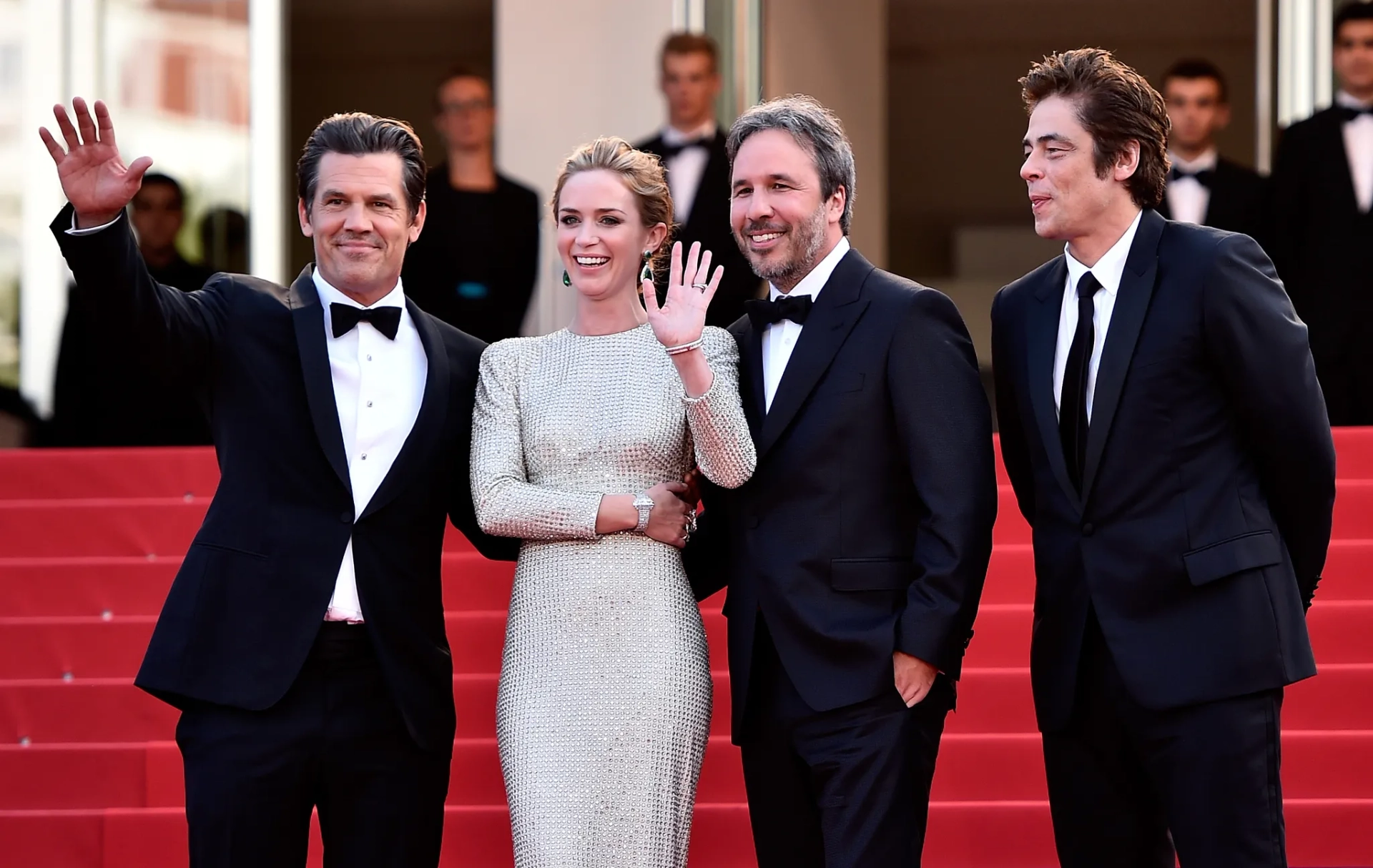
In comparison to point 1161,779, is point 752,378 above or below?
above

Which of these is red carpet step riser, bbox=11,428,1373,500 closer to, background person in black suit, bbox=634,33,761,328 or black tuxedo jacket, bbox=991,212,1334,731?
background person in black suit, bbox=634,33,761,328

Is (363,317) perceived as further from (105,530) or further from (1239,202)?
(1239,202)

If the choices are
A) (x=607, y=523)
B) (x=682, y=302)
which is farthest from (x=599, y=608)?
(x=682, y=302)

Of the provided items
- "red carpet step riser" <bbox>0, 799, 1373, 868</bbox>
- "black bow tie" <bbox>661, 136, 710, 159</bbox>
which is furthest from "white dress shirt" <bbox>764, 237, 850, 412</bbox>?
"black bow tie" <bbox>661, 136, 710, 159</bbox>

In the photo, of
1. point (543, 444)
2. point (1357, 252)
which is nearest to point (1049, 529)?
point (543, 444)

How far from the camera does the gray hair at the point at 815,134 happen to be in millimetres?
3209

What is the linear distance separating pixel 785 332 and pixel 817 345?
0.10 m

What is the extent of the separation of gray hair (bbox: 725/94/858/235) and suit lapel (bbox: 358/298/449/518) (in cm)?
70

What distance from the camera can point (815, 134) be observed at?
3.21 meters

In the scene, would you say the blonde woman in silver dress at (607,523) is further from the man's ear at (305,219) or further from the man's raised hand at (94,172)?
the man's raised hand at (94,172)

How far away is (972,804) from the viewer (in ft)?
14.4

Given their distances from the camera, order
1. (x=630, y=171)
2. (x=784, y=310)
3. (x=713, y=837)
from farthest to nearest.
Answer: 1. (x=713, y=837)
2. (x=630, y=171)
3. (x=784, y=310)

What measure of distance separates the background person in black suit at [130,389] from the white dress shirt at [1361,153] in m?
4.73

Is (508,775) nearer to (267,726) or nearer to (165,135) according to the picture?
(267,726)
